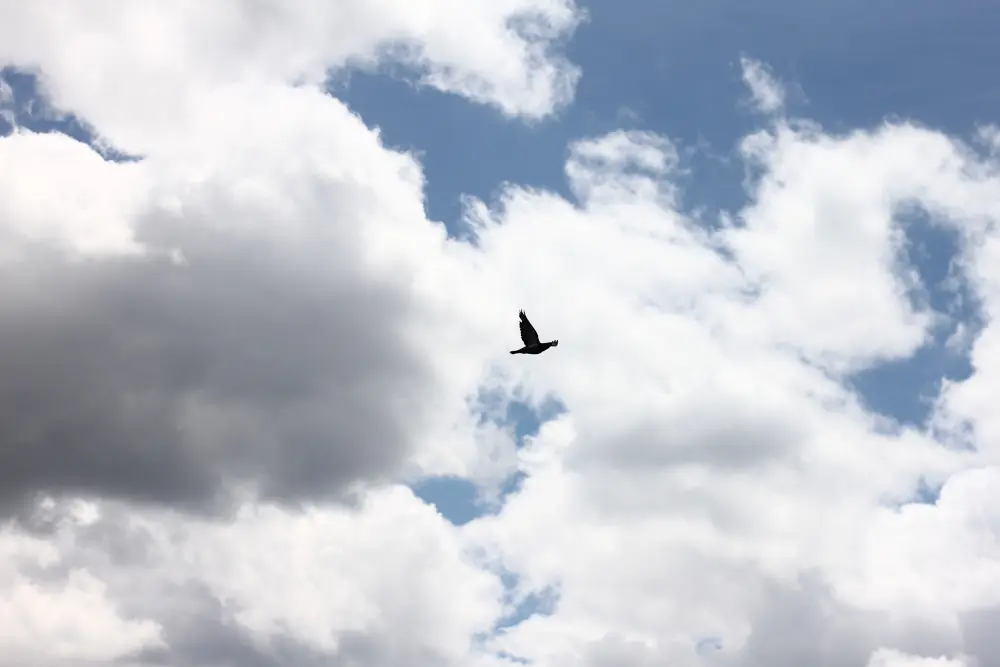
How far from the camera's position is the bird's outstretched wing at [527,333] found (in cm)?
11394

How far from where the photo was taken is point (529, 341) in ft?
379

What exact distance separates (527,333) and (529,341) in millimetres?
1310

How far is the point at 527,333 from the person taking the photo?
11469cm

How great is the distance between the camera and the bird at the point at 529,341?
4488 inches

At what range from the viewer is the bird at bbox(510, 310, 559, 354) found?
4488 inches

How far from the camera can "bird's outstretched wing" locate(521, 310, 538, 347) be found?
114m

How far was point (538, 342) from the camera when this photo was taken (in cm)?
11506
